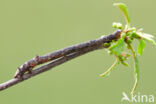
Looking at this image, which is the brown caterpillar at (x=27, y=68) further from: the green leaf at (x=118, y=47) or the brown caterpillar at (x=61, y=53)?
the green leaf at (x=118, y=47)

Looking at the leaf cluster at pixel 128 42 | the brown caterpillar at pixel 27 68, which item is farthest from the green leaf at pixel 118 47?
the brown caterpillar at pixel 27 68

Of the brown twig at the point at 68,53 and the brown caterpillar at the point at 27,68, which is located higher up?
the brown caterpillar at the point at 27,68

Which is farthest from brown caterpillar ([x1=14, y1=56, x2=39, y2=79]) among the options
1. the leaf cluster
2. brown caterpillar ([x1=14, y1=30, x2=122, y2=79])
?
the leaf cluster

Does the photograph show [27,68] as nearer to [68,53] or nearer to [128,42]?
[68,53]

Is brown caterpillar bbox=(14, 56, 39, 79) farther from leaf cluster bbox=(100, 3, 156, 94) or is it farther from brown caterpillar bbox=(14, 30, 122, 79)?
leaf cluster bbox=(100, 3, 156, 94)

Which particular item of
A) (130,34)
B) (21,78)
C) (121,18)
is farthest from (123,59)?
(121,18)

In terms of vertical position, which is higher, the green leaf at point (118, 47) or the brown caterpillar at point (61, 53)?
the brown caterpillar at point (61, 53)

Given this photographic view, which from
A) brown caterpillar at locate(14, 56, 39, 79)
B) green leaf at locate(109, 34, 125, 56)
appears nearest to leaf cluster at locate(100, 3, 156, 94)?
green leaf at locate(109, 34, 125, 56)

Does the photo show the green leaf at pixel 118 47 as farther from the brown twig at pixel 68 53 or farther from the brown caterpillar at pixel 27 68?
the brown caterpillar at pixel 27 68

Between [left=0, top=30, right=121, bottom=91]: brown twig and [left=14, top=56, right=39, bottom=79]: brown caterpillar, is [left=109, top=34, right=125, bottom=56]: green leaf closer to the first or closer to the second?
[left=0, top=30, right=121, bottom=91]: brown twig

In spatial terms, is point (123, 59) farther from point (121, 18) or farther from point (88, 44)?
point (121, 18)

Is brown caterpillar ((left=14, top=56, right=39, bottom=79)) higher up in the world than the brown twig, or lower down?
higher up
